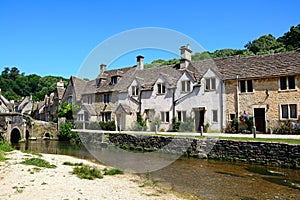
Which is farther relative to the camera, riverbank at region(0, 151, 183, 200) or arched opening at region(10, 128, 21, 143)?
arched opening at region(10, 128, 21, 143)

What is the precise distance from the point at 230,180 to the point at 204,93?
15.6 m

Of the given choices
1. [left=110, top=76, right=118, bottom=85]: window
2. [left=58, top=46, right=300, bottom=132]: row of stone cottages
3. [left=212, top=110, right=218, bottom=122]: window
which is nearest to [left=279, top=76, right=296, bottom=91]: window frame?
[left=58, top=46, right=300, bottom=132]: row of stone cottages

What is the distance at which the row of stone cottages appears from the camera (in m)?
23.3

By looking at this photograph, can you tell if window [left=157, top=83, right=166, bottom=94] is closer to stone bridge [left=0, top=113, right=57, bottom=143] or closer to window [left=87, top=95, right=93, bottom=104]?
window [left=87, top=95, right=93, bottom=104]

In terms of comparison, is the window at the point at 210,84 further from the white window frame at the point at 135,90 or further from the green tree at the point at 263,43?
the green tree at the point at 263,43

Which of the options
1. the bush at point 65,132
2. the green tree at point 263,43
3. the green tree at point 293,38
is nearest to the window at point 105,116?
the bush at point 65,132

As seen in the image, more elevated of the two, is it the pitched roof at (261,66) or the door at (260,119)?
the pitched roof at (261,66)

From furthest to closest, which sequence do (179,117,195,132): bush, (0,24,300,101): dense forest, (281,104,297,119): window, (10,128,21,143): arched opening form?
1. (0,24,300,101): dense forest
2. (10,128,21,143): arched opening
3. (179,117,195,132): bush
4. (281,104,297,119): window

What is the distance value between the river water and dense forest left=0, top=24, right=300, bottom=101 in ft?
29.7

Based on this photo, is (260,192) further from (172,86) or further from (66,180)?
(172,86)

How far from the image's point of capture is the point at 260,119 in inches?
954

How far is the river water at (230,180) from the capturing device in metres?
10.4

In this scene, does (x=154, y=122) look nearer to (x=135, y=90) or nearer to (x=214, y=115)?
(x=135, y=90)

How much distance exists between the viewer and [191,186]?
37.7 feet
